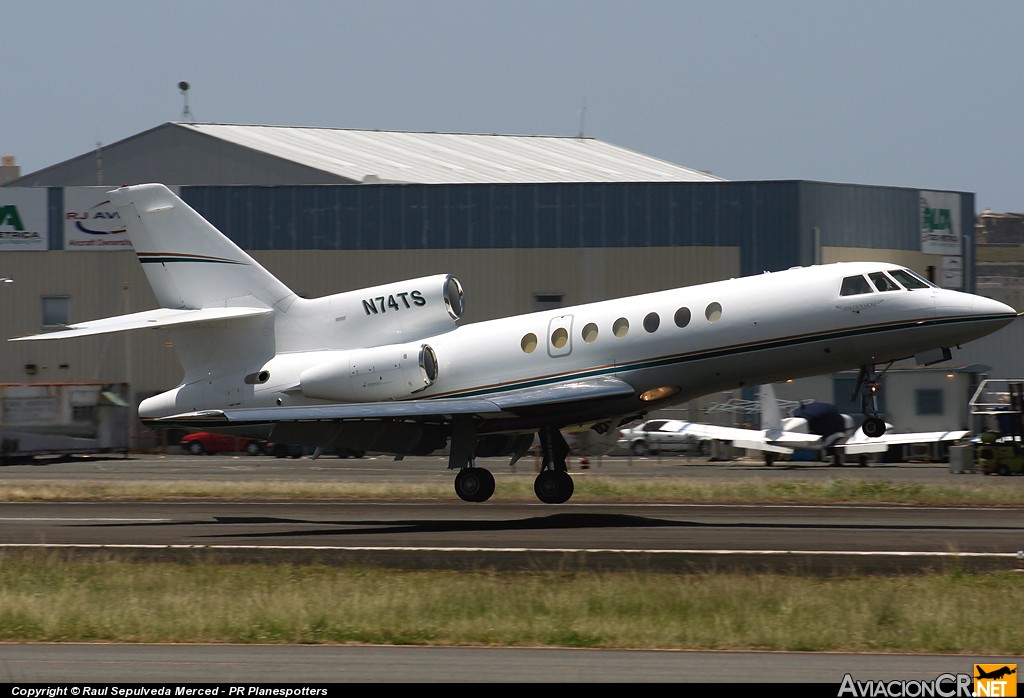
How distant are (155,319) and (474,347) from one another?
6560mm

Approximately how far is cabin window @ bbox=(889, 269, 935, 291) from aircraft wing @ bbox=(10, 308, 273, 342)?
1284 centimetres

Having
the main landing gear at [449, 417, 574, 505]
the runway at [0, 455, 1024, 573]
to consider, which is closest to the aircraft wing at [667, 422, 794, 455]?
the runway at [0, 455, 1024, 573]

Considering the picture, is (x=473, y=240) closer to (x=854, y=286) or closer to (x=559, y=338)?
(x=559, y=338)

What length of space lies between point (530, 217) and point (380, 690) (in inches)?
1909

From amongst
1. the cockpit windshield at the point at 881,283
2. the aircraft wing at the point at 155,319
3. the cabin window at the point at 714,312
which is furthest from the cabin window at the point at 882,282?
the aircraft wing at the point at 155,319

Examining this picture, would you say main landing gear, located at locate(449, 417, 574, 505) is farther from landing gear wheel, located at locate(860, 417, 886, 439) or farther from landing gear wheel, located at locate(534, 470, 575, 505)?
landing gear wheel, located at locate(860, 417, 886, 439)

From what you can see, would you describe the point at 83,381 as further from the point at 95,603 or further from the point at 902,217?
the point at 95,603

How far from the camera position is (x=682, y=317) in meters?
24.8

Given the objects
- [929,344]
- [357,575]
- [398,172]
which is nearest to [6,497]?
[357,575]

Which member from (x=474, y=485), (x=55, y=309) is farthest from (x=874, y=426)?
(x=55, y=309)

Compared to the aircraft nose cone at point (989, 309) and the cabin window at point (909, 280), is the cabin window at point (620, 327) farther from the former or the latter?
the aircraft nose cone at point (989, 309)

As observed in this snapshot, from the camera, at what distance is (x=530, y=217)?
57.6 metres

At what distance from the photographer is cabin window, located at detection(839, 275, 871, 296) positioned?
78.6 ft

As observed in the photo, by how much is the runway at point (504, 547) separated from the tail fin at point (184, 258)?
4.61m
